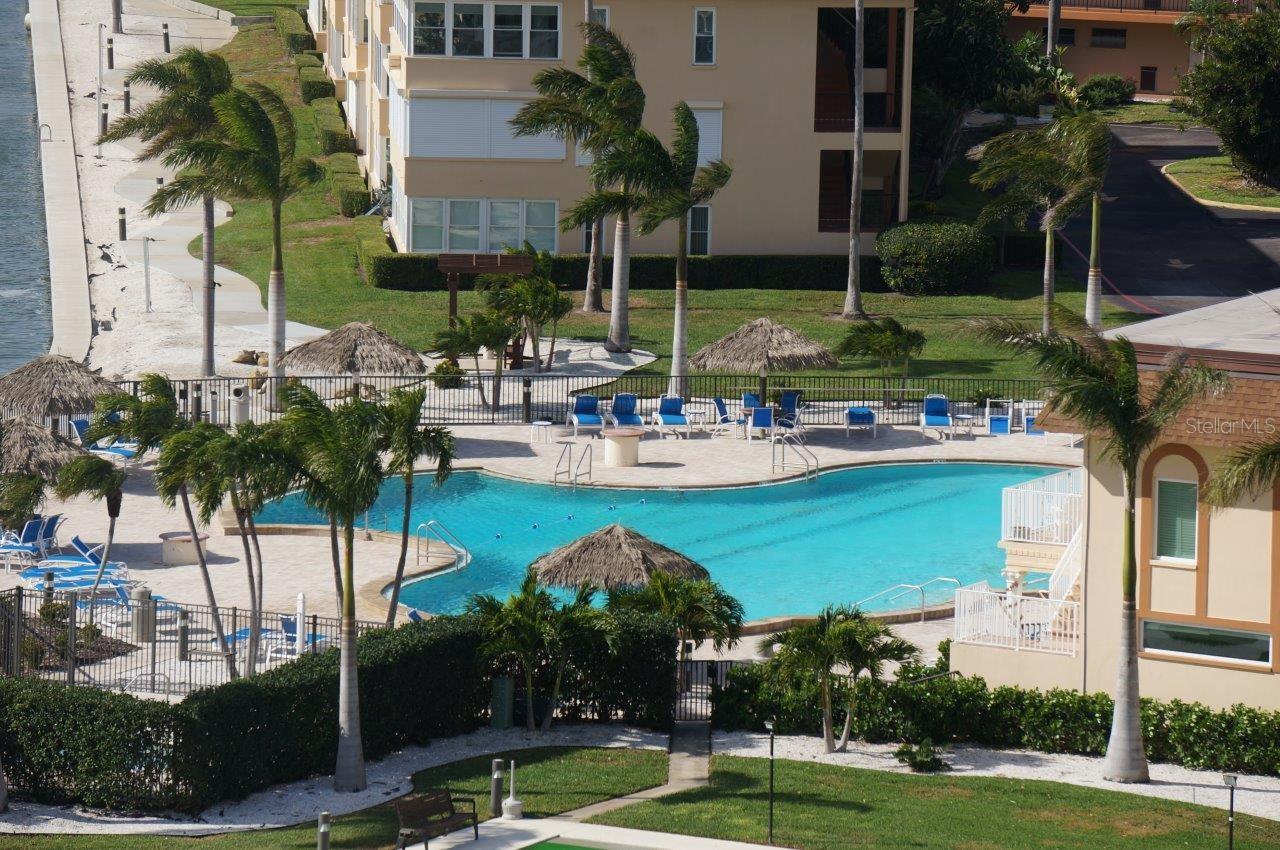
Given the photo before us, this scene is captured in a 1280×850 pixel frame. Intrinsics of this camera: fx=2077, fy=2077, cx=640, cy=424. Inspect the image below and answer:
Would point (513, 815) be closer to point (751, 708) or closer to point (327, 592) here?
point (751, 708)

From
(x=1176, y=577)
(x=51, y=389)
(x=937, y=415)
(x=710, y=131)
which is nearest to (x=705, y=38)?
(x=710, y=131)

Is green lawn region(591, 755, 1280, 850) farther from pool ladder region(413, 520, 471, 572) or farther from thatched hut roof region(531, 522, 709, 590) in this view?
pool ladder region(413, 520, 471, 572)

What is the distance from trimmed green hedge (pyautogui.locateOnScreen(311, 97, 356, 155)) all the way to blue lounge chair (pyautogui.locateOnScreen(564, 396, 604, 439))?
92.5ft

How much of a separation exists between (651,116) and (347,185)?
11536 millimetres

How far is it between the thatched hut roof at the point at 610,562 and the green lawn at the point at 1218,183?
39216mm

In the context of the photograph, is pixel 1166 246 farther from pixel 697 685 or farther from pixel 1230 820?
pixel 1230 820

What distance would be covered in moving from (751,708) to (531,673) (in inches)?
117

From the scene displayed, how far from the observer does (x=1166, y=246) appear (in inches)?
2405

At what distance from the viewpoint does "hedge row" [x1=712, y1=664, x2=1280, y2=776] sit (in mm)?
26172

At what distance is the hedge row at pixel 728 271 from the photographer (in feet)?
186

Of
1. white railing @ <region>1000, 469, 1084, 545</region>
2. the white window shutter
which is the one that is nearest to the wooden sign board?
the white window shutter

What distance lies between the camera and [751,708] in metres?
27.7

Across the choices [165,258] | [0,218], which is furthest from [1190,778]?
[0,218]

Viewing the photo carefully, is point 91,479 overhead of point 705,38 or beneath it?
beneath
